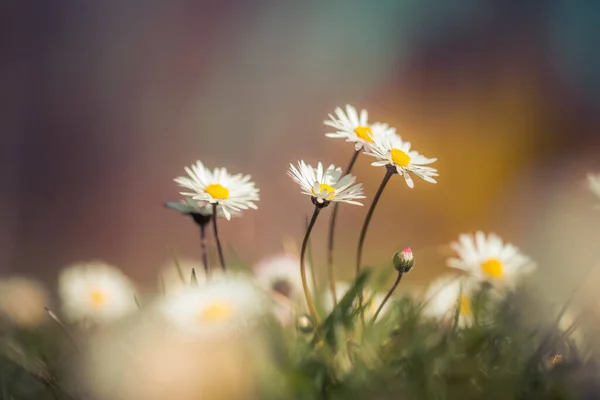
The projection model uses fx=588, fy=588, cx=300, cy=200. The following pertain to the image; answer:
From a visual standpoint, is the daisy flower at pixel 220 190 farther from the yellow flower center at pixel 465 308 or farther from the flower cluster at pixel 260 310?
the yellow flower center at pixel 465 308

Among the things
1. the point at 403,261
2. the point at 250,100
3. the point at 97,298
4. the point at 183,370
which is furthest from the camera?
the point at 250,100

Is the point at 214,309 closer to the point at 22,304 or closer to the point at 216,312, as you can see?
the point at 216,312

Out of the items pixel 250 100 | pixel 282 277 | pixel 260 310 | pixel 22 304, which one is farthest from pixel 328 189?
pixel 250 100

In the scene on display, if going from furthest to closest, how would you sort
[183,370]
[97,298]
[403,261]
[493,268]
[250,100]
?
[250,100] → [97,298] → [493,268] → [403,261] → [183,370]

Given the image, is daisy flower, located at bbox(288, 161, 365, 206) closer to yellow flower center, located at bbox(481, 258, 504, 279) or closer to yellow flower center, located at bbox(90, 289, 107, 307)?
yellow flower center, located at bbox(481, 258, 504, 279)

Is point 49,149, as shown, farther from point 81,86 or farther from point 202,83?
point 202,83

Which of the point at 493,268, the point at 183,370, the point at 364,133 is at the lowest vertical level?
the point at 183,370
